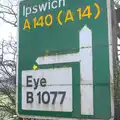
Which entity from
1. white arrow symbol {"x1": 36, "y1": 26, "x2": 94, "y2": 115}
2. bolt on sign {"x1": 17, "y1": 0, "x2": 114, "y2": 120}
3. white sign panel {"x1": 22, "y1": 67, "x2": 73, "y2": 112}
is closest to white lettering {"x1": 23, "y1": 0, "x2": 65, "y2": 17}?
bolt on sign {"x1": 17, "y1": 0, "x2": 114, "y2": 120}

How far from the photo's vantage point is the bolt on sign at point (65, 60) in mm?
1621

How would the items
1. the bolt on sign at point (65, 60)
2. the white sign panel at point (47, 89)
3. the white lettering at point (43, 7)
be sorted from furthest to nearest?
the white lettering at point (43, 7), the white sign panel at point (47, 89), the bolt on sign at point (65, 60)

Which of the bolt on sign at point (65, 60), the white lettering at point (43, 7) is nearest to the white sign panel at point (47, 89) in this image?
the bolt on sign at point (65, 60)

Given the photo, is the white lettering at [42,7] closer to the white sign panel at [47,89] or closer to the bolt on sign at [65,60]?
the bolt on sign at [65,60]

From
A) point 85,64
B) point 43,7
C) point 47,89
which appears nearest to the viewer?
point 85,64

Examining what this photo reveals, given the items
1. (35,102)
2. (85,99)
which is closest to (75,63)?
(85,99)

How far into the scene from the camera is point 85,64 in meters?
1.68

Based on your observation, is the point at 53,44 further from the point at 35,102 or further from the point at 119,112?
the point at 119,112

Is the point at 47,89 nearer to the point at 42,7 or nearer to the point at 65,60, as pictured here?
the point at 65,60

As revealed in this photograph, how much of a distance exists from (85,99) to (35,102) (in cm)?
35

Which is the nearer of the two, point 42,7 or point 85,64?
point 85,64

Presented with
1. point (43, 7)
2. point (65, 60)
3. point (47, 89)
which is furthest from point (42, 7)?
point (47, 89)

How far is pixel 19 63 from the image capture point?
1.97m

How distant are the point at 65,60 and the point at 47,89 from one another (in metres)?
0.20
